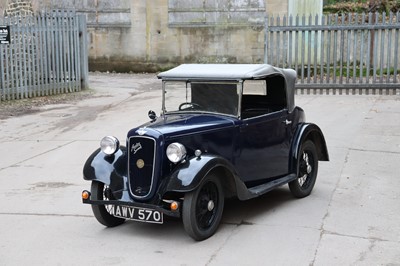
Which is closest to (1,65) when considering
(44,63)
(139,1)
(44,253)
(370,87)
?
(44,63)

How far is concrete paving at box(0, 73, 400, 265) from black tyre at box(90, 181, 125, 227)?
0.10 m

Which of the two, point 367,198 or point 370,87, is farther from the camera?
point 370,87

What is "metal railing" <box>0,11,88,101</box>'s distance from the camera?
594 inches

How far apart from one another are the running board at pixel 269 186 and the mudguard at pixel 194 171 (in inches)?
21.8

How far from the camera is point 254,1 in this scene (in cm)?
2094

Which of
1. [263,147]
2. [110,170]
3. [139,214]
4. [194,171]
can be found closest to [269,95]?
[263,147]

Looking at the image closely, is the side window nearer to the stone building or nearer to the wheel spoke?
the wheel spoke

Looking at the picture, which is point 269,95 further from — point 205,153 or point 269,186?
point 205,153

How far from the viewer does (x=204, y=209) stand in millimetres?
5762

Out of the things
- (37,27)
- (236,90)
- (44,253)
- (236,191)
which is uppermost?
(37,27)

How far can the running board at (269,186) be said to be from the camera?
6309 millimetres

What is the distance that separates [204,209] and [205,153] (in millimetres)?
563

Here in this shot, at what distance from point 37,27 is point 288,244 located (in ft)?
40.0

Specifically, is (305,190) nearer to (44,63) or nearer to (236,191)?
(236,191)
